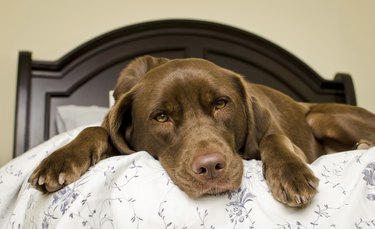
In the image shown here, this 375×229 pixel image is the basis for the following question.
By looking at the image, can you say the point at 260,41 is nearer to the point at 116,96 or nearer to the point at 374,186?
the point at 116,96

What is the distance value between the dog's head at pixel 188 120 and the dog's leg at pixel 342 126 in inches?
32.8

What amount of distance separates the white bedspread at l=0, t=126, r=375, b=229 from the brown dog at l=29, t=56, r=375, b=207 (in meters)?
0.04

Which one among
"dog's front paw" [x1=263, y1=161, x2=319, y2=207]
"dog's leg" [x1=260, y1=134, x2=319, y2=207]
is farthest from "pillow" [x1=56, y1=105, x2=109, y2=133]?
"dog's front paw" [x1=263, y1=161, x2=319, y2=207]

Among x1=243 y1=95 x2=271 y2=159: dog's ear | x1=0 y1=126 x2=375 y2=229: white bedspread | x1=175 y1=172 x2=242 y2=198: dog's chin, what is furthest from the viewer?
x1=243 y1=95 x2=271 y2=159: dog's ear

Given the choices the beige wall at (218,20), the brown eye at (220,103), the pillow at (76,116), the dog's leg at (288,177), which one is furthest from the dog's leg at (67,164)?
the beige wall at (218,20)

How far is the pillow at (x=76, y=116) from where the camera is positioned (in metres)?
2.77

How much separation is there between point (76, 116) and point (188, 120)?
4.53 ft

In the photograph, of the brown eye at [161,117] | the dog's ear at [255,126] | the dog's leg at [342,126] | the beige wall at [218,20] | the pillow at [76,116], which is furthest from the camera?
the beige wall at [218,20]

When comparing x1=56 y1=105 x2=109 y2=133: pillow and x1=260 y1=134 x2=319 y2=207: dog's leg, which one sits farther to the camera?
x1=56 y1=105 x2=109 y2=133: pillow

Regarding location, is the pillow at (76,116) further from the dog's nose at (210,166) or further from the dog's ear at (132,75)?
the dog's nose at (210,166)

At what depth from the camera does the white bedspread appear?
1.16 meters

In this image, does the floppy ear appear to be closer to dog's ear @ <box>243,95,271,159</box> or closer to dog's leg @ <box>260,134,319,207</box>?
dog's ear @ <box>243,95,271,159</box>

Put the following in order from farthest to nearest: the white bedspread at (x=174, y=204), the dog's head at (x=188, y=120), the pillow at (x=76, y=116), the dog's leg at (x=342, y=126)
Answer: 1. the pillow at (x=76, y=116)
2. the dog's leg at (x=342, y=126)
3. the dog's head at (x=188, y=120)
4. the white bedspread at (x=174, y=204)

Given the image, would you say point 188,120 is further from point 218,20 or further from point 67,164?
point 218,20
